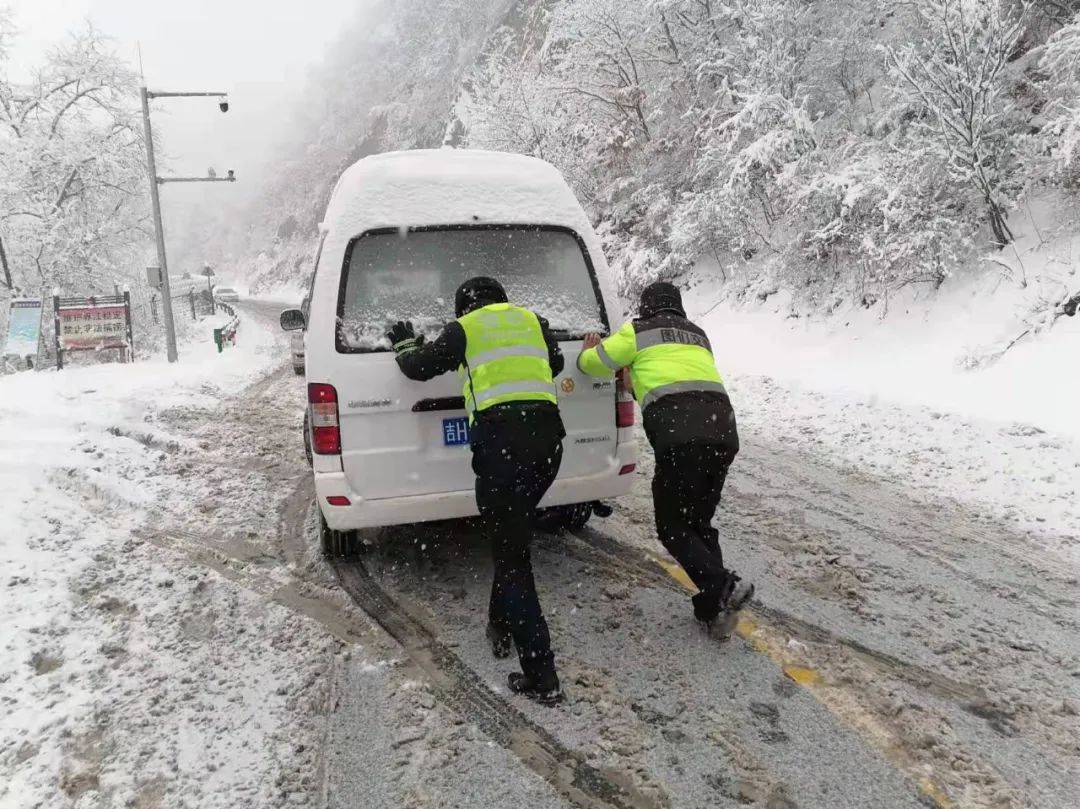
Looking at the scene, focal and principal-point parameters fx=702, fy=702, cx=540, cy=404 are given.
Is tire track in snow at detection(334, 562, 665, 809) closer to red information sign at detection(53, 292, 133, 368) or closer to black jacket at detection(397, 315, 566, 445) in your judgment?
black jacket at detection(397, 315, 566, 445)

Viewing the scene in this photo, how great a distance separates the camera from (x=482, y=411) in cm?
308

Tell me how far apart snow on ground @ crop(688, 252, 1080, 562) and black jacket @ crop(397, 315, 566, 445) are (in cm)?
343

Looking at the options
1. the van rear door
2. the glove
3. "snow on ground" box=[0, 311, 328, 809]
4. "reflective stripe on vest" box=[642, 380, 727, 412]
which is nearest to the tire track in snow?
"snow on ground" box=[0, 311, 328, 809]

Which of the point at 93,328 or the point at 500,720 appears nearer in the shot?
the point at 500,720

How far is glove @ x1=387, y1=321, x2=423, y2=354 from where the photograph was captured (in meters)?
3.42

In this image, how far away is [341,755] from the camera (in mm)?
2578

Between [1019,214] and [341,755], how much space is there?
10159 millimetres

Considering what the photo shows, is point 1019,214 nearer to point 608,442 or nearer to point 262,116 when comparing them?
point 608,442

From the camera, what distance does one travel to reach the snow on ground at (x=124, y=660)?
2488mm

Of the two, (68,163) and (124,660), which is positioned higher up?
(68,163)

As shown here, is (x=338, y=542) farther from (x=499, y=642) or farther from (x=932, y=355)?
(x=932, y=355)

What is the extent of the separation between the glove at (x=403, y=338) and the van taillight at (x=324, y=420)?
17.2 inches

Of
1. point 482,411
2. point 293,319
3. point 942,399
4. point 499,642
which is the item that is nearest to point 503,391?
point 482,411

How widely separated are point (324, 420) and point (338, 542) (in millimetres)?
1019
